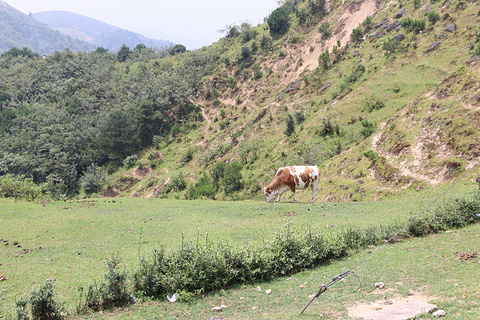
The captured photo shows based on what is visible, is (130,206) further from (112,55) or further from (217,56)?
(112,55)

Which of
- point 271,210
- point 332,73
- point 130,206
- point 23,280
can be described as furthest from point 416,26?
point 23,280

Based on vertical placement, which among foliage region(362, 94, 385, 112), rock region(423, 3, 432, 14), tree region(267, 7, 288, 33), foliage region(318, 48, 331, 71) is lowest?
foliage region(362, 94, 385, 112)

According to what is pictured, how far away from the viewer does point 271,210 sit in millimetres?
19328

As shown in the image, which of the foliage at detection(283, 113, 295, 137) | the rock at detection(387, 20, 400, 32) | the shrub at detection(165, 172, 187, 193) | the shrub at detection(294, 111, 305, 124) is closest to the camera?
the foliage at detection(283, 113, 295, 137)

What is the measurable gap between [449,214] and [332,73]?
41261mm

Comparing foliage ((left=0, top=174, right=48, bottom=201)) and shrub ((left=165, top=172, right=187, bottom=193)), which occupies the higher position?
foliage ((left=0, top=174, right=48, bottom=201))

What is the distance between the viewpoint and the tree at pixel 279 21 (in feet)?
238

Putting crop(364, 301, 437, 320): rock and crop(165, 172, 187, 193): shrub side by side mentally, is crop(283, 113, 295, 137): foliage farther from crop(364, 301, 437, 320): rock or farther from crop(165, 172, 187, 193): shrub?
crop(364, 301, 437, 320): rock

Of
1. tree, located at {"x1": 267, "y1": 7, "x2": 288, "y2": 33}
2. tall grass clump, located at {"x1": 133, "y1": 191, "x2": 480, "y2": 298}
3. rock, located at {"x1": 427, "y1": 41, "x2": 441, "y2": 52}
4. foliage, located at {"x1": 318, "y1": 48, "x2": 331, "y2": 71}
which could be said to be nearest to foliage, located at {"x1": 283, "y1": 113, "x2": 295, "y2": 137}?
foliage, located at {"x1": 318, "y1": 48, "x2": 331, "y2": 71}

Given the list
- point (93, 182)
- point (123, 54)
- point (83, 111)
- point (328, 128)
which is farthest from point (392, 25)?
point (123, 54)

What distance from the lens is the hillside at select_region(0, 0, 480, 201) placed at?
23219 millimetres

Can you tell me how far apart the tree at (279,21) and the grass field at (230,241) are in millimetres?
62397

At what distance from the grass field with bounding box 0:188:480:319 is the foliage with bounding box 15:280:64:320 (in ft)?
2.26

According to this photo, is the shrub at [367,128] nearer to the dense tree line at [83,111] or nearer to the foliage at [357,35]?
the foliage at [357,35]
